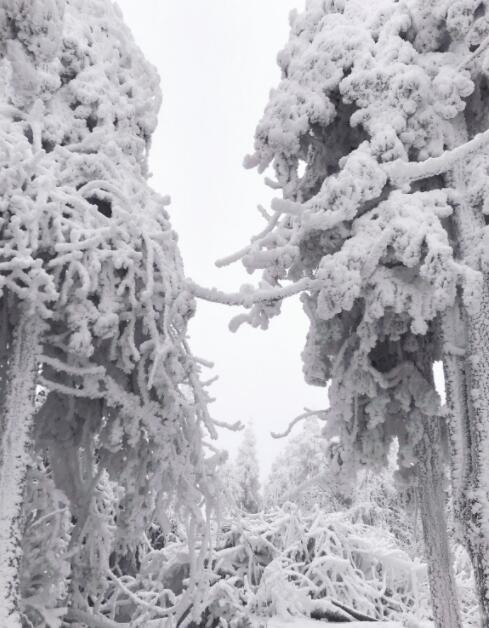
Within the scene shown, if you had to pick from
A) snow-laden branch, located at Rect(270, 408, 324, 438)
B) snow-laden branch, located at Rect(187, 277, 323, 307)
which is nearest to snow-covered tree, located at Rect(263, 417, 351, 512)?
snow-laden branch, located at Rect(270, 408, 324, 438)

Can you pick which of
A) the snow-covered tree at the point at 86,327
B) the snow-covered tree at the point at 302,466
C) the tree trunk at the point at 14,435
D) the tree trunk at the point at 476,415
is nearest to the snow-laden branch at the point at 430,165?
the tree trunk at the point at 476,415

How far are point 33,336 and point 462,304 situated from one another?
4.44 metres

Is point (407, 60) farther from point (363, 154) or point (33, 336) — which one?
point (33, 336)

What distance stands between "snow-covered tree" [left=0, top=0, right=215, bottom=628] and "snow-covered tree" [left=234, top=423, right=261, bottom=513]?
23060 millimetres

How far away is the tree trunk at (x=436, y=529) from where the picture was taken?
6449 millimetres

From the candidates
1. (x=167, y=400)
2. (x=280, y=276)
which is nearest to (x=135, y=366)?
(x=167, y=400)

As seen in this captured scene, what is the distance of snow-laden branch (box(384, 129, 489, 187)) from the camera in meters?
5.73

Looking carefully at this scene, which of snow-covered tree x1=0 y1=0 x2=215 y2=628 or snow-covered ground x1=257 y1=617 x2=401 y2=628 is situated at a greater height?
snow-covered tree x1=0 y1=0 x2=215 y2=628

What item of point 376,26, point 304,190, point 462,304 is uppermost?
point 376,26

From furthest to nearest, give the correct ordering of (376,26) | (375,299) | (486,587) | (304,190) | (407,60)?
(304,190), (376,26), (407,60), (375,299), (486,587)

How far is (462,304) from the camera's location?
6.48 m

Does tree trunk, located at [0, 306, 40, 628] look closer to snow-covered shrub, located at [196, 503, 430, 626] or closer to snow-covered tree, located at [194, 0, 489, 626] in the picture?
snow-covered tree, located at [194, 0, 489, 626]

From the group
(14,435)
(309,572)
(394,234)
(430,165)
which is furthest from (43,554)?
(309,572)

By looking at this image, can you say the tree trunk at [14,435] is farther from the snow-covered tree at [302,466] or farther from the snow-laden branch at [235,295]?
the snow-covered tree at [302,466]
